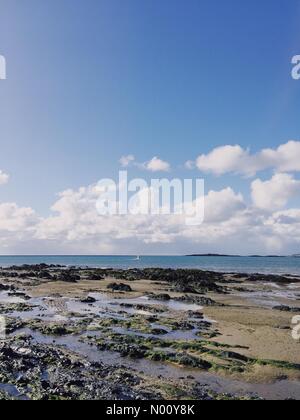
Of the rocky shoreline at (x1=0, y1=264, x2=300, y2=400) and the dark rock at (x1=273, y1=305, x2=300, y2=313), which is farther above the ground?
the rocky shoreline at (x1=0, y1=264, x2=300, y2=400)

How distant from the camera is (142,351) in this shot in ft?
64.4

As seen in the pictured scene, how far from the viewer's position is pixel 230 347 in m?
21.5

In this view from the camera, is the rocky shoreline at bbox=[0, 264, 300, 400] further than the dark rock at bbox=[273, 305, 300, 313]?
No

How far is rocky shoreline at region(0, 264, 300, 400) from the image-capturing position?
14.7 m

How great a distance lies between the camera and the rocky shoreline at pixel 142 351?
14.7m

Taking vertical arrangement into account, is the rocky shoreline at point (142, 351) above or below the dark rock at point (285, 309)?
above

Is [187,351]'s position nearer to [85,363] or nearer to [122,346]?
[122,346]

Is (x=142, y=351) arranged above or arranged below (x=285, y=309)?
above

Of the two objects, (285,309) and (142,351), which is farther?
(285,309)

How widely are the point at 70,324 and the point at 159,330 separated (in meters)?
6.05

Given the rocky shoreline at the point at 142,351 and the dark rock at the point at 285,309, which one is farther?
the dark rock at the point at 285,309
